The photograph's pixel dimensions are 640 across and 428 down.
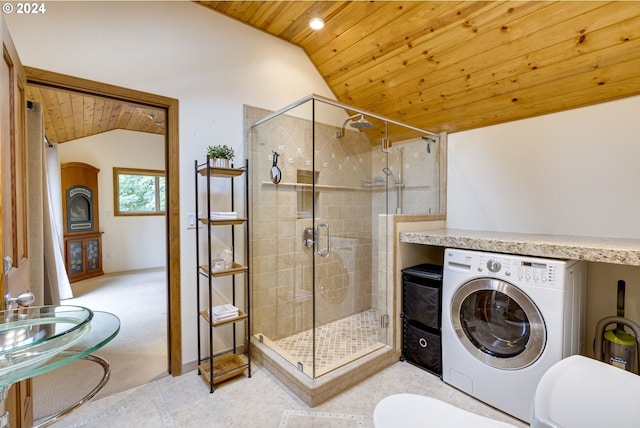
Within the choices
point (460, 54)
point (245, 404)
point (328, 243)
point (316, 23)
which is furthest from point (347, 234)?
point (316, 23)

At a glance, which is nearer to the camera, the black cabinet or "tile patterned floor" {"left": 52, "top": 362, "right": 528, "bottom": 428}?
"tile patterned floor" {"left": 52, "top": 362, "right": 528, "bottom": 428}

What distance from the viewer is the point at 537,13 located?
1812 millimetres

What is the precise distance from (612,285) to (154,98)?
11.6 ft

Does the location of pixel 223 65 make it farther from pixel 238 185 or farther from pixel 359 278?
pixel 359 278

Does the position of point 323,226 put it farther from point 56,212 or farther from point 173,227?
point 56,212

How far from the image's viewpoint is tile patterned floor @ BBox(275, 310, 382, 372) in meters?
2.24

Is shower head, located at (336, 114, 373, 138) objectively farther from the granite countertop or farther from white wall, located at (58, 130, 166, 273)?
white wall, located at (58, 130, 166, 273)

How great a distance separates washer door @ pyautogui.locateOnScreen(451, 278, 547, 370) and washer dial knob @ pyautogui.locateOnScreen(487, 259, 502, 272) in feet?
0.23

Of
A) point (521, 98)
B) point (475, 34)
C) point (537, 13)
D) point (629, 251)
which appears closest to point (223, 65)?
point (475, 34)

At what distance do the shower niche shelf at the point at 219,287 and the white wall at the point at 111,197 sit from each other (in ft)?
13.8

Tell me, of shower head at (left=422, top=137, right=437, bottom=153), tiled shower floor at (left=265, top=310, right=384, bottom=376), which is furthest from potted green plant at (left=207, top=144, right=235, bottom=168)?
shower head at (left=422, top=137, right=437, bottom=153)

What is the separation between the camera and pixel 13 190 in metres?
1.33

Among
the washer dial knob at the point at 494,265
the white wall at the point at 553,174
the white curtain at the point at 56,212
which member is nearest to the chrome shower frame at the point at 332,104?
the white wall at the point at 553,174

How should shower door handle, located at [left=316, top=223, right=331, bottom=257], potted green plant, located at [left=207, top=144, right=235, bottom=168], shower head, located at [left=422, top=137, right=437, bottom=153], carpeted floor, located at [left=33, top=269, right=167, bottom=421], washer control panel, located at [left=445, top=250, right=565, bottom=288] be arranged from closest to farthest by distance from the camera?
washer control panel, located at [left=445, top=250, right=565, bottom=288] < carpeted floor, located at [left=33, top=269, right=167, bottom=421] < potted green plant, located at [left=207, top=144, right=235, bottom=168] < shower door handle, located at [left=316, top=223, right=331, bottom=257] < shower head, located at [left=422, top=137, right=437, bottom=153]
